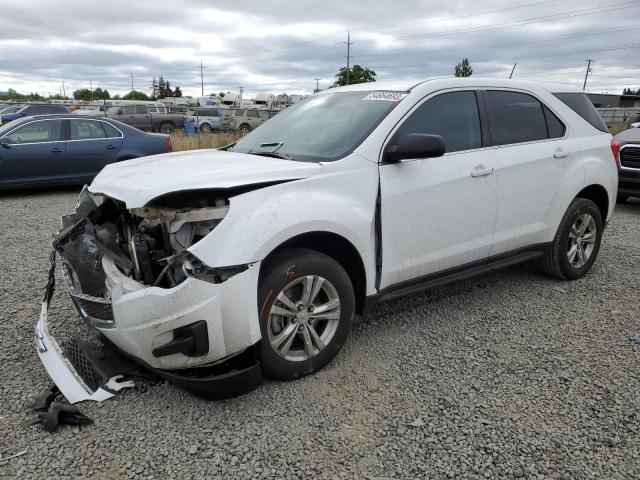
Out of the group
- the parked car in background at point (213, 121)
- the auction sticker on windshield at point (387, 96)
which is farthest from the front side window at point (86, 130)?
the parked car in background at point (213, 121)

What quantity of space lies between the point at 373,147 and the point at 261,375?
158 cm

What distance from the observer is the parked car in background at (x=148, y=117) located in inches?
971

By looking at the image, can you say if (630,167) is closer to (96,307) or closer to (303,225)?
(303,225)

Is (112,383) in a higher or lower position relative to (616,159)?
lower

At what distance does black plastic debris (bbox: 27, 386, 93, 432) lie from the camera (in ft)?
8.63

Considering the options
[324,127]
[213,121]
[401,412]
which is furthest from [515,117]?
[213,121]

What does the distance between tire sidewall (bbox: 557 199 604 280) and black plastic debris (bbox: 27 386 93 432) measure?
4.02 meters

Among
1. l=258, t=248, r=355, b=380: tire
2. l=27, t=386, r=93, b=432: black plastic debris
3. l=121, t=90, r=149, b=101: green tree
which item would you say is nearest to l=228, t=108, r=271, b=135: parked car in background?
l=258, t=248, r=355, b=380: tire

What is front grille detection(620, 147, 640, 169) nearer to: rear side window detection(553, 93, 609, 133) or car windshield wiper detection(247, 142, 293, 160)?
rear side window detection(553, 93, 609, 133)

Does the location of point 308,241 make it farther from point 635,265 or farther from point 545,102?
point 635,265

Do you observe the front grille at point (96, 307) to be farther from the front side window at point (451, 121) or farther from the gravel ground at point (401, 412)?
the front side window at point (451, 121)

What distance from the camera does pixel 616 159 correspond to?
4.97 metres

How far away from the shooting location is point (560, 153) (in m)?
4.41

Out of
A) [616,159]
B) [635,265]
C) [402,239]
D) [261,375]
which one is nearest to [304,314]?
[261,375]
